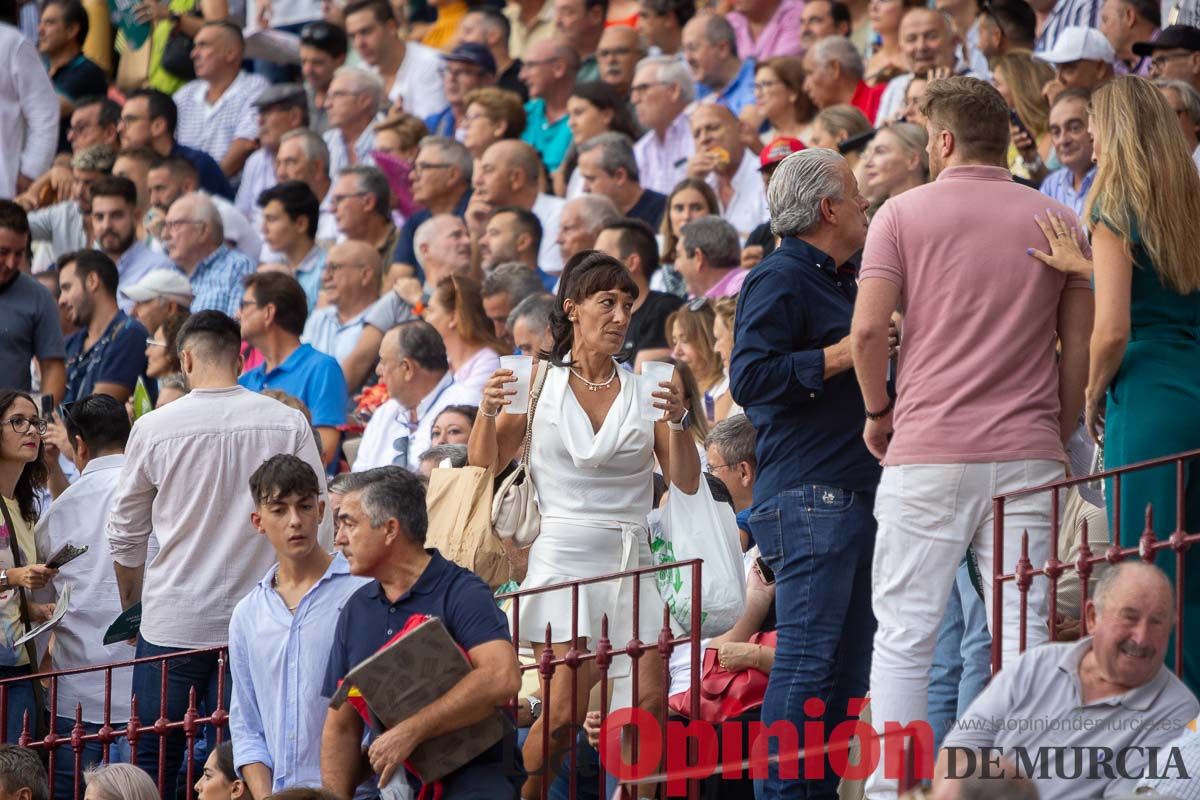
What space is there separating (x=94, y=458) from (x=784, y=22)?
756cm

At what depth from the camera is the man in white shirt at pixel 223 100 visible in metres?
16.2

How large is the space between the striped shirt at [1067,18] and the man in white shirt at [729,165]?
1.83m

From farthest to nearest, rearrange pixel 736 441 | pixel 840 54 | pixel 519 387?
pixel 840 54, pixel 736 441, pixel 519 387

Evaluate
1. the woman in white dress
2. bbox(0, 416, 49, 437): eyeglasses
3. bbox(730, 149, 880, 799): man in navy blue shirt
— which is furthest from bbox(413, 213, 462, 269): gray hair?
bbox(730, 149, 880, 799): man in navy blue shirt

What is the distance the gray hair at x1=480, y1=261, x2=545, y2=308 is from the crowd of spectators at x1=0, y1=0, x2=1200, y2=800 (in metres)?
0.02

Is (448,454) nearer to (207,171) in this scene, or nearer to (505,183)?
(505,183)

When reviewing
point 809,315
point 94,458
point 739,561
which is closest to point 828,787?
point 739,561

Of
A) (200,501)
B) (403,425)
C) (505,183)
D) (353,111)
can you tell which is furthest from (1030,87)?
(353,111)

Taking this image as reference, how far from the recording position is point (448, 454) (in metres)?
8.45

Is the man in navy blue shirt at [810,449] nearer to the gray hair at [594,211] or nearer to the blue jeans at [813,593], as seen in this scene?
the blue jeans at [813,593]

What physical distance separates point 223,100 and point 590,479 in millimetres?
10193

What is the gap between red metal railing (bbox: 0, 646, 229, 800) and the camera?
24.5ft

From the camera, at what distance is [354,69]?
15.5 meters

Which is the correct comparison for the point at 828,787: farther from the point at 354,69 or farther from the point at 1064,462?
the point at 354,69
